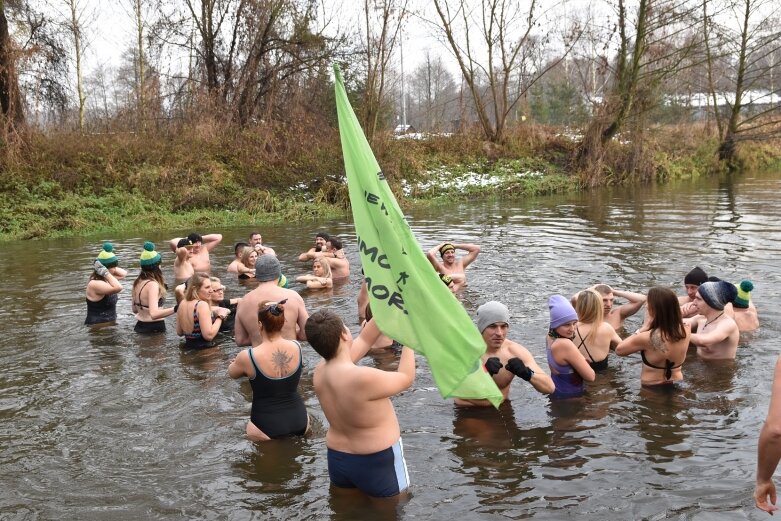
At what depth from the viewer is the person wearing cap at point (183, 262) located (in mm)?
13383

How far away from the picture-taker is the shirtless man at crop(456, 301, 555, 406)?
584cm

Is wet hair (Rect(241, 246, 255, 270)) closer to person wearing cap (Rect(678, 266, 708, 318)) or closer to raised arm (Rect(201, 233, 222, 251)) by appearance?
raised arm (Rect(201, 233, 222, 251))

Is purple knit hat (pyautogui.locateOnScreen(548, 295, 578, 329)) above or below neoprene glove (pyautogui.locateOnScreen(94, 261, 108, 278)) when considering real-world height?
below

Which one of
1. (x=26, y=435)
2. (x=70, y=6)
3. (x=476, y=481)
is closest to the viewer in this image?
(x=476, y=481)

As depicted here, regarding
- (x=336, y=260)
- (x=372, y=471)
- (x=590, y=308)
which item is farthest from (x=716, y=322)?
(x=336, y=260)

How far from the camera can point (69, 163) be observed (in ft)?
83.1

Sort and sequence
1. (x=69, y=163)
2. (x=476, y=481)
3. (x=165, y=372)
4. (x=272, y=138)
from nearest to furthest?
(x=476, y=481) < (x=165, y=372) < (x=69, y=163) < (x=272, y=138)

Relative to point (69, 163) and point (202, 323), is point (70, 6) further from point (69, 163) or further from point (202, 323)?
point (202, 323)

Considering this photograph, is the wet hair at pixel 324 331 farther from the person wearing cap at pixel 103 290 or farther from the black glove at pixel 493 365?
the person wearing cap at pixel 103 290

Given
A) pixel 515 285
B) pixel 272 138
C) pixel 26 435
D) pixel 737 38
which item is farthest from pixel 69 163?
pixel 737 38

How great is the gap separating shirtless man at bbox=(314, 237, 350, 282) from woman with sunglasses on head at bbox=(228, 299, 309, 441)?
734 cm

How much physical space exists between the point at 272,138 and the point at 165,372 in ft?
69.8

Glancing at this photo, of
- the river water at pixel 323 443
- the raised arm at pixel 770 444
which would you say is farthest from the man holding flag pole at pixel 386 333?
the raised arm at pixel 770 444

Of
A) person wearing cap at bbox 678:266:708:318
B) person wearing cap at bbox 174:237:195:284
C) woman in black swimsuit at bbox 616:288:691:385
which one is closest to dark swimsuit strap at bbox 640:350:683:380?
woman in black swimsuit at bbox 616:288:691:385
